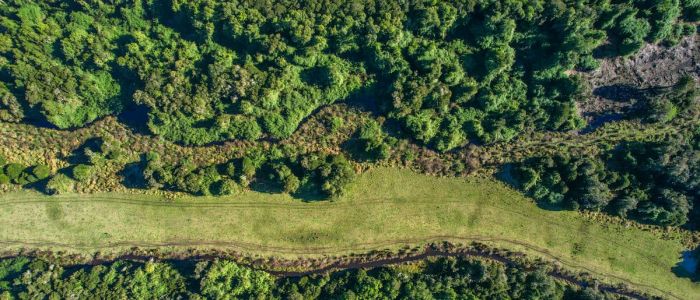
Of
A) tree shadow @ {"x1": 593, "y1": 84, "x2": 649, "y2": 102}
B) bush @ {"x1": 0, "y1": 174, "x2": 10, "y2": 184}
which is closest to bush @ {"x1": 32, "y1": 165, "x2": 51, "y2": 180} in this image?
bush @ {"x1": 0, "y1": 174, "x2": 10, "y2": 184}

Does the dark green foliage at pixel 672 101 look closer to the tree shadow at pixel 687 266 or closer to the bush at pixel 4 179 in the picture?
the tree shadow at pixel 687 266

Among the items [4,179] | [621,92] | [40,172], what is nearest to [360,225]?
[621,92]

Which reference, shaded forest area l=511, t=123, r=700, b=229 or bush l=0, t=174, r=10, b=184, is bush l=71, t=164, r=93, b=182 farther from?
shaded forest area l=511, t=123, r=700, b=229

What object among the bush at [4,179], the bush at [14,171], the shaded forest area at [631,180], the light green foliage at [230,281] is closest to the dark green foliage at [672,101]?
the shaded forest area at [631,180]

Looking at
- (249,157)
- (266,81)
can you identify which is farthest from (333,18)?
(249,157)

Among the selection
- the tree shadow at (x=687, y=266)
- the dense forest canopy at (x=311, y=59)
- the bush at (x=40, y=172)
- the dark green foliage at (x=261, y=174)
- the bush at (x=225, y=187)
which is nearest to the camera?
the dense forest canopy at (x=311, y=59)
